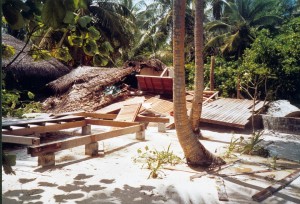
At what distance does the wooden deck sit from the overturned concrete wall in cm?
69

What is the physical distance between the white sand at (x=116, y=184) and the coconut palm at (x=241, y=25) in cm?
1415

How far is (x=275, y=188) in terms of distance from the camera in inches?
187

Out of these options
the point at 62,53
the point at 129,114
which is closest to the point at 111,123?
the point at 129,114

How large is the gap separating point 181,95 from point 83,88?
32.2 ft

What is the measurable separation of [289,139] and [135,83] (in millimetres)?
9465

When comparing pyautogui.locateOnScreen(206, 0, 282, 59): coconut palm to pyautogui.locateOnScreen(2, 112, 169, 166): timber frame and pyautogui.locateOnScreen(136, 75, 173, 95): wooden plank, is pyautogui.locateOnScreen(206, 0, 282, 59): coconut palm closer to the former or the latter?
pyautogui.locateOnScreen(136, 75, 173, 95): wooden plank

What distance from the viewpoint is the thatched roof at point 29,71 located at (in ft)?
47.4

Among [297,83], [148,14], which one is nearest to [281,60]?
[297,83]

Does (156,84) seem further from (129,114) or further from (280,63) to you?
(280,63)

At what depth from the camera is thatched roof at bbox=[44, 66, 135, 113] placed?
13.8 meters

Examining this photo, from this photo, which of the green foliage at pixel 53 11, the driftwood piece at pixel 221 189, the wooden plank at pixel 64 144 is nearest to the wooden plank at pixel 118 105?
the wooden plank at pixel 64 144

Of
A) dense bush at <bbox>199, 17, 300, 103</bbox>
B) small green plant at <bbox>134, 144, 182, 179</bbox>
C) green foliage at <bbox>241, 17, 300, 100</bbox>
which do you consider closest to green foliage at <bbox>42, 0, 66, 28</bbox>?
small green plant at <bbox>134, 144, 182, 179</bbox>

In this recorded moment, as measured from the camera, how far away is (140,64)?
54.1 feet

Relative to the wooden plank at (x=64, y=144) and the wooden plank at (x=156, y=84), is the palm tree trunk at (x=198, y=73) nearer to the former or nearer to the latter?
the wooden plank at (x=64, y=144)
